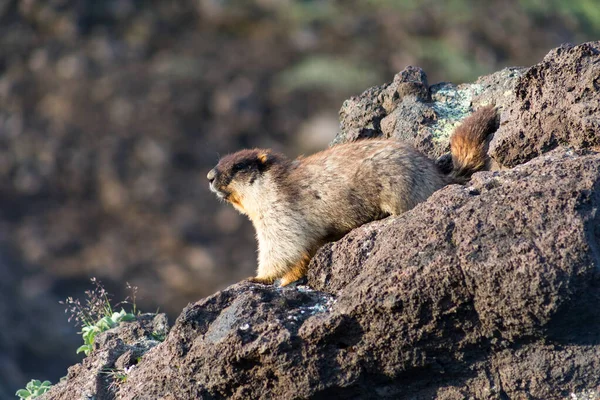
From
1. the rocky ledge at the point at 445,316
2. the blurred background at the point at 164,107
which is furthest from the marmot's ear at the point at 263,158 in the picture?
the blurred background at the point at 164,107

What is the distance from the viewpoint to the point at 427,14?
106 ft

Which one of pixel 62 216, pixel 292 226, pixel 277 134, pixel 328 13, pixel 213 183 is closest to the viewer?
pixel 292 226

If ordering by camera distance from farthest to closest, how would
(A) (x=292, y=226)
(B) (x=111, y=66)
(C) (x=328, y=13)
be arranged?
1. (C) (x=328, y=13)
2. (B) (x=111, y=66)
3. (A) (x=292, y=226)

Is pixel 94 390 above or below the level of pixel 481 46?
below

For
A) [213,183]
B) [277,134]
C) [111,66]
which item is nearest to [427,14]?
[277,134]

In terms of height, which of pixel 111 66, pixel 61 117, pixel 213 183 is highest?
pixel 111 66

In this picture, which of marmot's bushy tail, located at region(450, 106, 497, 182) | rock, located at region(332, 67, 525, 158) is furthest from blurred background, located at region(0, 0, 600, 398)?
marmot's bushy tail, located at region(450, 106, 497, 182)

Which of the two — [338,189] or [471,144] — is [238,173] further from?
[471,144]

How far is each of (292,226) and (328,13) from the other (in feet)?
88.7

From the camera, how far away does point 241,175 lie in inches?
335

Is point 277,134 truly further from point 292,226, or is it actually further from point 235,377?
point 235,377

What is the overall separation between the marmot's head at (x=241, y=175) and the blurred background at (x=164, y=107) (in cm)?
1358

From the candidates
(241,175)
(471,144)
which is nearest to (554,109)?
(471,144)

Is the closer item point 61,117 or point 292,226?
point 292,226
